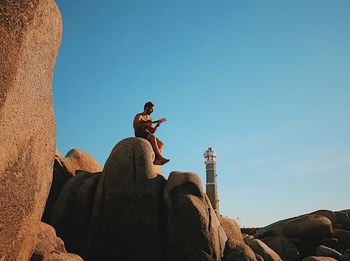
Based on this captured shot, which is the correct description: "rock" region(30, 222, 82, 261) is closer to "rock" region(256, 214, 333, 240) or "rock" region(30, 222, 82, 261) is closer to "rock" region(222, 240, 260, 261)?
"rock" region(222, 240, 260, 261)

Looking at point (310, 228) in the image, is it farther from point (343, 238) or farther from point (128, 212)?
point (128, 212)

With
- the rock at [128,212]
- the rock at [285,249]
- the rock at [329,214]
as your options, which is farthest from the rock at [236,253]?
the rock at [329,214]

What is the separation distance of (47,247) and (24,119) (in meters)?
2.35

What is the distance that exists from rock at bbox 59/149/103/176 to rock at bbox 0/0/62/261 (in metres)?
5.66

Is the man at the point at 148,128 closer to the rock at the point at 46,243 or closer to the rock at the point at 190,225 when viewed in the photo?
the rock at the point at 190,225

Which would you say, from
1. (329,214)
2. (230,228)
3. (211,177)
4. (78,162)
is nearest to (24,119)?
(78,162)

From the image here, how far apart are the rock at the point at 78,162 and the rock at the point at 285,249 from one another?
8731 mm

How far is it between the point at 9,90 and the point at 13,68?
0.27 m

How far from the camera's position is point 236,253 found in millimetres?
8203

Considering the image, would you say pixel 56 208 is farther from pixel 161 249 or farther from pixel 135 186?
pixel 161 249

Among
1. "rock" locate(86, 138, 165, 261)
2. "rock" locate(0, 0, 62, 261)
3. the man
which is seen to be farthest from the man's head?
"rock" locate(0, 0, 62, 261)

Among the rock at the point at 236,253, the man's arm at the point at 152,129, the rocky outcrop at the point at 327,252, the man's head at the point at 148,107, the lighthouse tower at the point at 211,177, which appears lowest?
the rock at the point at 236,253

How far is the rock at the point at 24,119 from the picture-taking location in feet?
12.1

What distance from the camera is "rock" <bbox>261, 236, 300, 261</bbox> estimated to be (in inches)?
572
